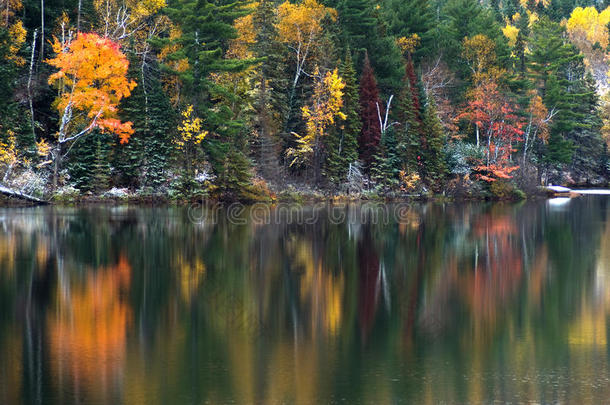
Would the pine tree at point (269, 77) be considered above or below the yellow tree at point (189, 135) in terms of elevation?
above

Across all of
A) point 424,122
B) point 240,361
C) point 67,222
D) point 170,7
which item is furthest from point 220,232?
point 424,122

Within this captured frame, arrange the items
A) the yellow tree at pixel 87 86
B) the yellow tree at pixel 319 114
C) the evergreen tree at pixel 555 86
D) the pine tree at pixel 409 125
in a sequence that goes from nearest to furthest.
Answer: the yellow tree at pixel 87 86, the yellow tree at pixel 319 114, the pine tree at pixel 409 125, the evergreen tree at pixel 555 86

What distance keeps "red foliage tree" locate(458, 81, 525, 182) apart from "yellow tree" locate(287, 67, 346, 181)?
50.7 feet

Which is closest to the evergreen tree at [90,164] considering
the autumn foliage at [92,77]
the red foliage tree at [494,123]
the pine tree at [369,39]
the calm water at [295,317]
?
the autumn foliage at [92,77]

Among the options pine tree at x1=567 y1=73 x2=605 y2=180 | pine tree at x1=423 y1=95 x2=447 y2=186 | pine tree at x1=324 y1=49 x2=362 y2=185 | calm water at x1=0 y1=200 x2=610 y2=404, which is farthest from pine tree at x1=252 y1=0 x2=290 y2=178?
pine tree at x1=567 y1=73 x2=605 y2=180

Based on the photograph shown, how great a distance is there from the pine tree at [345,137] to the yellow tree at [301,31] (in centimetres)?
333

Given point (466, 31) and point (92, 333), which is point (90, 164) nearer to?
point (92, 333)

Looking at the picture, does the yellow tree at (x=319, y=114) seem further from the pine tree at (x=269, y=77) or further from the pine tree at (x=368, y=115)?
the pine tree at (x=368, y=115)

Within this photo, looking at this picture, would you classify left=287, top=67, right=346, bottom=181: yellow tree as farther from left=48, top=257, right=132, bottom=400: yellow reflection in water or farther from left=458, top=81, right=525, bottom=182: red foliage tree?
left=48, top=257, right=132, bottom=400: yellow reflection in water

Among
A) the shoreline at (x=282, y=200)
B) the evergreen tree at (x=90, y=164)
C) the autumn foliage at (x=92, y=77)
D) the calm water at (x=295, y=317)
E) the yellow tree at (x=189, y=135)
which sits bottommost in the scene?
the calm water at (x=295, y=317)

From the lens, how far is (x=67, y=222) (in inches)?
1512

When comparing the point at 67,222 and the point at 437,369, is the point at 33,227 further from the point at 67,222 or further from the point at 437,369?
the point at 437,369

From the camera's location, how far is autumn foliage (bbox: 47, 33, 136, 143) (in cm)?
4938

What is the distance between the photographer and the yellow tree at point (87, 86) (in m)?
49.5
